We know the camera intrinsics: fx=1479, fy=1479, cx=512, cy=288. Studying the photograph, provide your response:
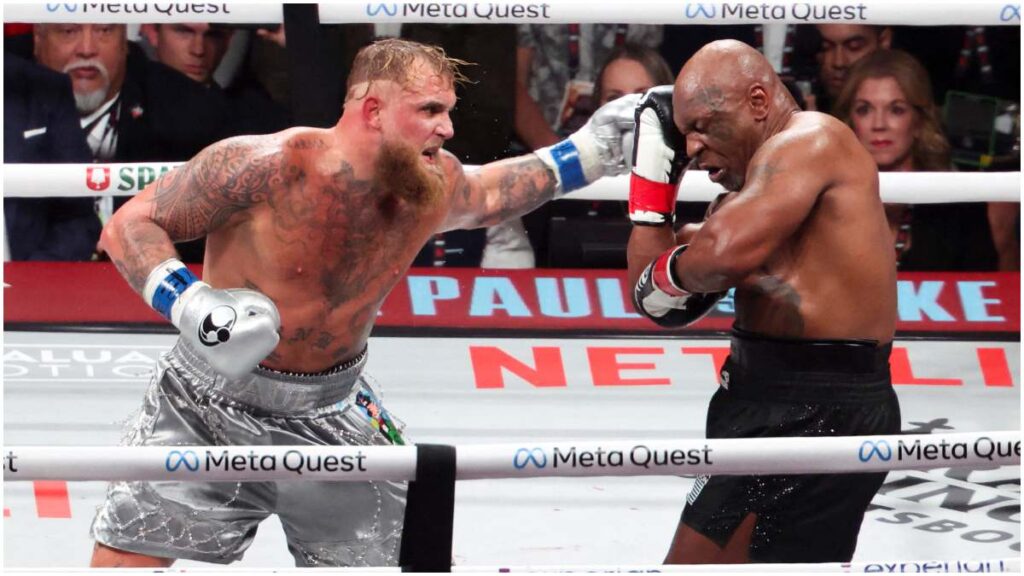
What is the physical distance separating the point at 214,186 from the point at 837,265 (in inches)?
41.9

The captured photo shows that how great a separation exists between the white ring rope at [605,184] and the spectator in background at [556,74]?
57.0 inches

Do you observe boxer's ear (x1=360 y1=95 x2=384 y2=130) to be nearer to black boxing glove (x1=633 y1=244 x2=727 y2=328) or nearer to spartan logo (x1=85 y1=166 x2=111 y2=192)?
black boxing glove (x1=633 y1=244 x2=727 y2=328)

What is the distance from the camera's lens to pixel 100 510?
262 centimetres

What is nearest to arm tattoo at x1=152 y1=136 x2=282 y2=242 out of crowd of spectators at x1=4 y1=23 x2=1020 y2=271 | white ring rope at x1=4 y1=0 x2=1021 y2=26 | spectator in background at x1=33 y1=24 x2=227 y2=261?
white ring rope at x1=4 y1=0 x2=1021 y2=26

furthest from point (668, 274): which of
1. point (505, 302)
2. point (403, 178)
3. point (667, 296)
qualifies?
point (505, 302)

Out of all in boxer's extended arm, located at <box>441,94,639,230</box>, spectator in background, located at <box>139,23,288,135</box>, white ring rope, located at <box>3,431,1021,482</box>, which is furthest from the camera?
spectator in background, located at <box>139,23,288,135</box>

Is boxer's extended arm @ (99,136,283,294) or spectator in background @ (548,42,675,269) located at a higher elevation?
boxer's extended arm @ (99,136,283,294)

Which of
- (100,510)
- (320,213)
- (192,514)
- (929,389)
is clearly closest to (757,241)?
(320,213)

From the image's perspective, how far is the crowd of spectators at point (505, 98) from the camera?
4453 millimetres

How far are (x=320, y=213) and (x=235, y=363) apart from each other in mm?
350

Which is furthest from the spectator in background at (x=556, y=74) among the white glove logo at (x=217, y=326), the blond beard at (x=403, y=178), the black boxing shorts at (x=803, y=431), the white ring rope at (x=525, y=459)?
the white ring rope at (x=525, y=459)

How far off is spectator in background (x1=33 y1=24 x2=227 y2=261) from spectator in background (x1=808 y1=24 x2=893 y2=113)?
185 centimetres

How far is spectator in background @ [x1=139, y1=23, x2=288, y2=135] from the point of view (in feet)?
14.8

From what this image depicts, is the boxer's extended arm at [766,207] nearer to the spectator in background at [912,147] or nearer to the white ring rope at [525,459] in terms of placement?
the white ring rope at [525,459]
